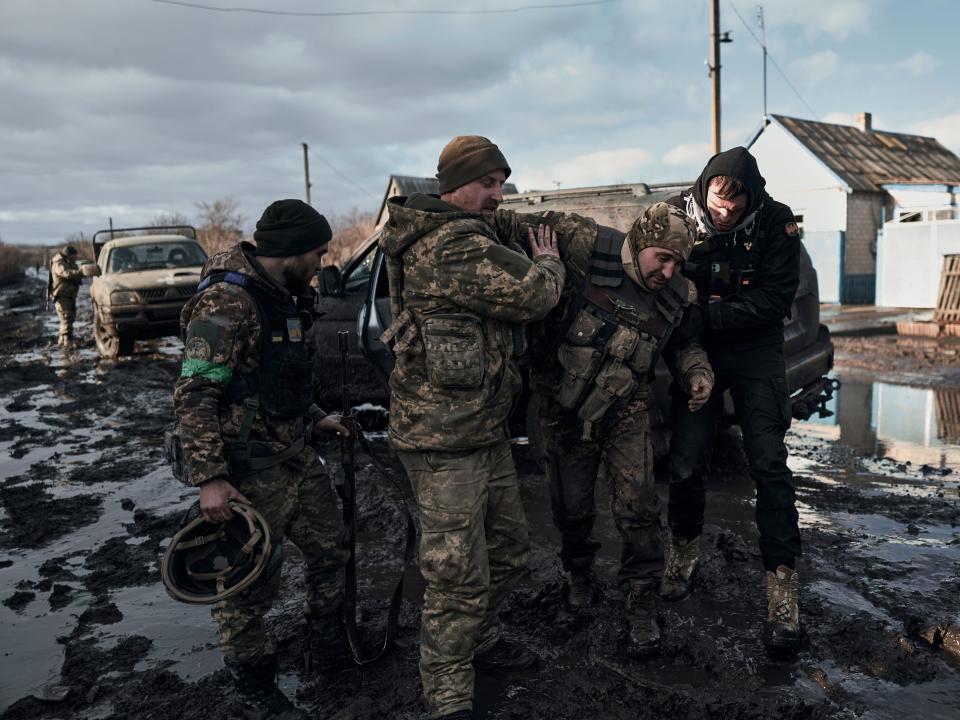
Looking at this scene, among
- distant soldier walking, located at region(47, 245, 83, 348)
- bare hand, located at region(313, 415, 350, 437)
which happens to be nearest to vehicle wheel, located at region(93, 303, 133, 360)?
distant soldier walking, located at region(47, 245, 83, 348)

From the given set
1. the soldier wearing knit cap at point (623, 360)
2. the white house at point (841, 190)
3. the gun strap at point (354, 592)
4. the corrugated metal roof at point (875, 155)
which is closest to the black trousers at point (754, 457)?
the soldier wearing knit cap at point (623, 360)

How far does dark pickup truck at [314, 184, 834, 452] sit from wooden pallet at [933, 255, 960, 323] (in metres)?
9.28

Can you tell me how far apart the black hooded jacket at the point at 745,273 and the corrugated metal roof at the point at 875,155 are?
18.4 m

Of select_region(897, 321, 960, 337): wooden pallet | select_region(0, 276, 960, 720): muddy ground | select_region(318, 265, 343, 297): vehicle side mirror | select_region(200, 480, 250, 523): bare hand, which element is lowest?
select_region(0, 276, 960, 720): muddy ground

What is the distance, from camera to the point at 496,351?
262 cm

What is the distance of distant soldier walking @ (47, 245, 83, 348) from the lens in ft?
46.5

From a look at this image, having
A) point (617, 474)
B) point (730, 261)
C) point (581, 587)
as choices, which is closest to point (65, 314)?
point (581, 587)

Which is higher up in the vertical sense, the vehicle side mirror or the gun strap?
the vehicle side mirror

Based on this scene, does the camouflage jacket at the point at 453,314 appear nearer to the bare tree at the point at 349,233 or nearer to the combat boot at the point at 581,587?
the combat boot at the point at 581,587

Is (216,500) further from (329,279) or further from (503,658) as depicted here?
(329,279)

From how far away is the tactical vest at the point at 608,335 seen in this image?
9.63 feet

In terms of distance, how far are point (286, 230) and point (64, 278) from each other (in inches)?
534

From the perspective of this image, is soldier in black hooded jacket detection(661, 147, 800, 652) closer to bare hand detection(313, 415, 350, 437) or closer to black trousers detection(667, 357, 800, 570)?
black trousers detection(667, 357, 800, 570)

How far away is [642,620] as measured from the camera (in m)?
3.00
